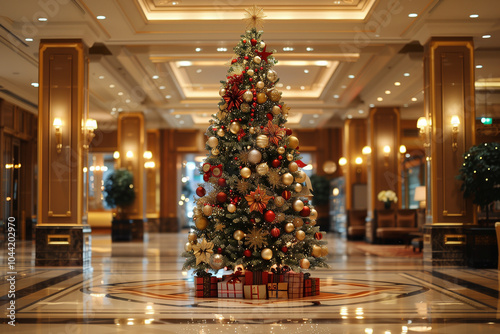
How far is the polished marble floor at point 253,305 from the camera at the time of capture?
183 inches

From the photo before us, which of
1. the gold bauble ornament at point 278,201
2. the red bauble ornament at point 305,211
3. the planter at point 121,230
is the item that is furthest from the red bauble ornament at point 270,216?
the planter at point 121,230

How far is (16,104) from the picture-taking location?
632 inches

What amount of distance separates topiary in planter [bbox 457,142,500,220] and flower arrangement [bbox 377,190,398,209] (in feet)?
21.6

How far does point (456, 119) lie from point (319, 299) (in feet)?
16.1

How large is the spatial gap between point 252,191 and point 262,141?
0.53m

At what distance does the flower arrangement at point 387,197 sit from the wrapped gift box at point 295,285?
396 inches

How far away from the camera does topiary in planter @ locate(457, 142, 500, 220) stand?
8.91 meters

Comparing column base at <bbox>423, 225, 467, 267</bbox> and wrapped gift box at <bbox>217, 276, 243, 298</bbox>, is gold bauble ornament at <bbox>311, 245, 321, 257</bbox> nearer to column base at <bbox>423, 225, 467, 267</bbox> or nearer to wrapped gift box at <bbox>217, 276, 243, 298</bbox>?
wrapped gift box at <bbox>217, 276, 243, 298</bbox>

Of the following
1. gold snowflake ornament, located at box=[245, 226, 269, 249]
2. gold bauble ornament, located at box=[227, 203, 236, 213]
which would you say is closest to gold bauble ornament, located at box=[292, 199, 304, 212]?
gold snowflake ornament, located at box=[245, 226, 269, 249]

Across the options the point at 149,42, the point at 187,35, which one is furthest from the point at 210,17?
the point at 149,42

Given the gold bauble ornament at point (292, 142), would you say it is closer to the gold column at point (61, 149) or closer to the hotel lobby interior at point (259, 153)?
the hotel lobby interior at point (259, 153)

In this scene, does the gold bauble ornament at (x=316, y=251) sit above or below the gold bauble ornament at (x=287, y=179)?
below

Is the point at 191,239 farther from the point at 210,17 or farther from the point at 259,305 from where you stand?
the point at 210,17

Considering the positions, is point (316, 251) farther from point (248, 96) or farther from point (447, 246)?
point (447, 246)
